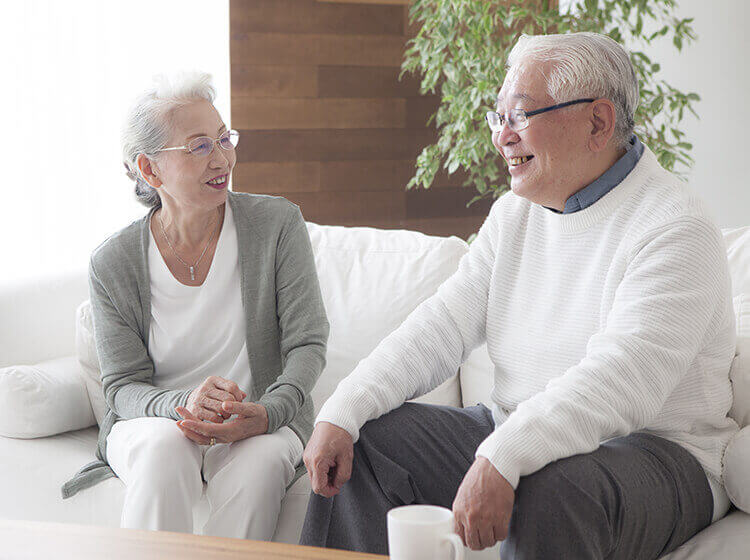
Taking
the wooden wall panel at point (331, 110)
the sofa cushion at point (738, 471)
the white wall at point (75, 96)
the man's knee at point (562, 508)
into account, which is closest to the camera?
the man's knee at point (562, 508)

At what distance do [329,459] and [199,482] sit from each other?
1.12ft

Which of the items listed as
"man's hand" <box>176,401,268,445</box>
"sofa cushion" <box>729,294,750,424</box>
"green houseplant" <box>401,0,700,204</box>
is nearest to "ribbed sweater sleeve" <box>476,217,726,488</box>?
"sofa cushion" <box>729,294,750,424</box>

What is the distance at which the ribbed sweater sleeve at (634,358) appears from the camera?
125 cm

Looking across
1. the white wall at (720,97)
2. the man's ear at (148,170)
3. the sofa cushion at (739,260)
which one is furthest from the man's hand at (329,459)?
the white wall at (720,97)

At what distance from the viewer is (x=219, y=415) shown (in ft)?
5.46

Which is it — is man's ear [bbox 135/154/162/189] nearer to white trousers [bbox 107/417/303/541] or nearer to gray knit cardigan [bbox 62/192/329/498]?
gray knit cardigan [bbox 62/192/329/498]

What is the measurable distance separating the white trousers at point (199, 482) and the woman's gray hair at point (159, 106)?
23.9 inches

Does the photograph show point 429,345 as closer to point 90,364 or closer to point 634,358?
point 634,358

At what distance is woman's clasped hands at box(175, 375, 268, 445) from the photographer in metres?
1.64

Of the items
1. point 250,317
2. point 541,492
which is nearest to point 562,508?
point 541,492

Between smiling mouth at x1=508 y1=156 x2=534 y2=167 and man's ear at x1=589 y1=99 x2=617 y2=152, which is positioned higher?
man's ear at x1=589 y1=99 x2=617 y2=152

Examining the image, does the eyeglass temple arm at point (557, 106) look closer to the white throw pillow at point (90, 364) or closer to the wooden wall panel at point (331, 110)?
the white throw pillow at point (90, 364)

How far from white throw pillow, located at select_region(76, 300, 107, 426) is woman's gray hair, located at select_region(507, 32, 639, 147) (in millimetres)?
1225

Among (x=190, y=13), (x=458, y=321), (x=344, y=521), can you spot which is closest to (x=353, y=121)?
(x=190, y=13)
